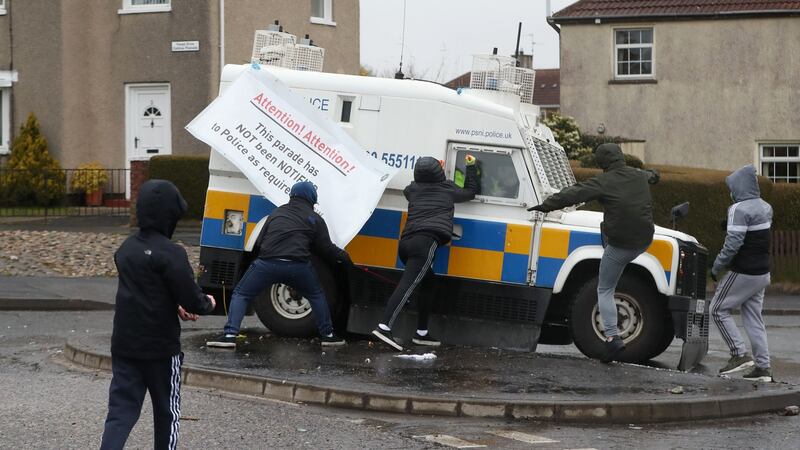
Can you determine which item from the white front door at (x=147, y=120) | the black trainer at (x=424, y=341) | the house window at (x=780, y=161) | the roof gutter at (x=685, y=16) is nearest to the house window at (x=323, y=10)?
the white front door at (x=147, y=120)

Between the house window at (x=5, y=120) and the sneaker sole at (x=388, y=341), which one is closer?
the sneaker sole at (x=388, y=341)

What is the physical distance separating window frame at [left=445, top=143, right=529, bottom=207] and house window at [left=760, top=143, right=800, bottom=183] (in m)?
22.5

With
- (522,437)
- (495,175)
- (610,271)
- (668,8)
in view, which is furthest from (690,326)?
(668,8)

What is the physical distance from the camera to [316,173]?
12477mm

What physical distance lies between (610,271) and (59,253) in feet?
38.5

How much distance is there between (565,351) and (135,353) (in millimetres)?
7581

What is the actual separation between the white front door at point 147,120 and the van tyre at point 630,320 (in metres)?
19.0

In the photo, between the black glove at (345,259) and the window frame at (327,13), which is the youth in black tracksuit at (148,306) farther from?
the window frame at (327,13)

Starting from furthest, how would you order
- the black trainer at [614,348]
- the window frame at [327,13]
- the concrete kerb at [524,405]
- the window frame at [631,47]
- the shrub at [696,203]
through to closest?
the window frame at [631,47] → the window frame at [327,13] → the shrub at [696,203] → the black trainer at [614,348] → the concrete kerb at [524,405]

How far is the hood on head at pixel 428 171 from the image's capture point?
11875mm

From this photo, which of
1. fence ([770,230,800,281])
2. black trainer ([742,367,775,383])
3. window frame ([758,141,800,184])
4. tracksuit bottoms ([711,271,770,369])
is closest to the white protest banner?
tracksuit bottoms ([711,271,770,369])

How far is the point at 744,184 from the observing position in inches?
459

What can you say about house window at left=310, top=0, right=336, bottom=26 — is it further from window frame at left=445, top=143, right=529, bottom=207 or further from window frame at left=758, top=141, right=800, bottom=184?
window frame at left=445, top=143, right=529, bottom=207

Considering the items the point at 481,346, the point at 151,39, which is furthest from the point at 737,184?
the point at 151,39
